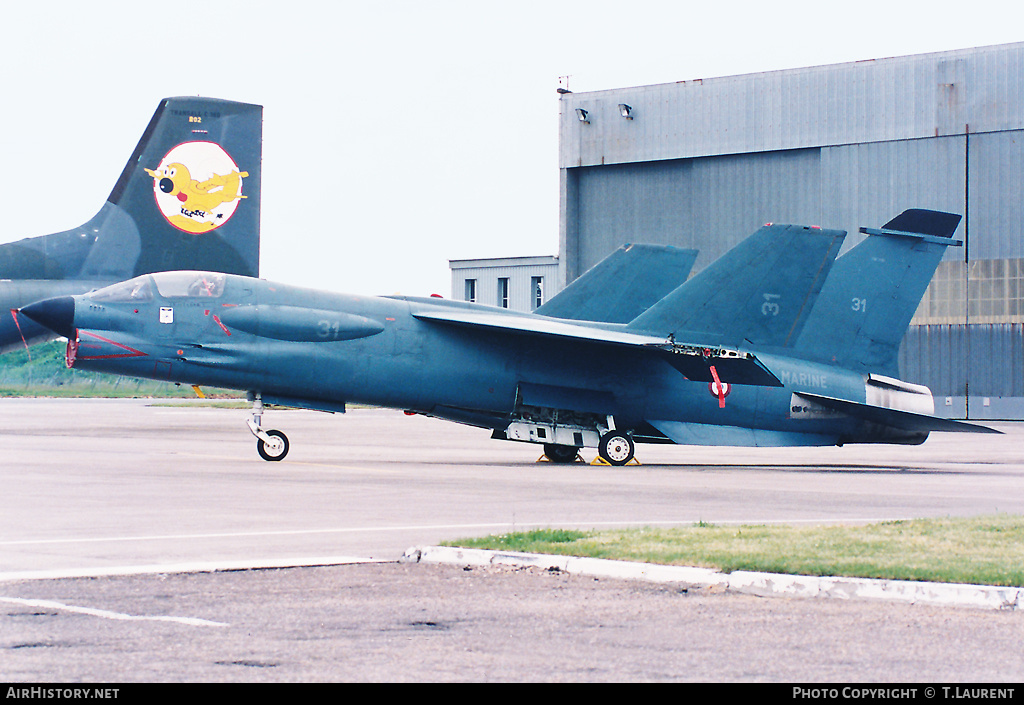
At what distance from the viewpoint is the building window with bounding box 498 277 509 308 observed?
7160 centimetres

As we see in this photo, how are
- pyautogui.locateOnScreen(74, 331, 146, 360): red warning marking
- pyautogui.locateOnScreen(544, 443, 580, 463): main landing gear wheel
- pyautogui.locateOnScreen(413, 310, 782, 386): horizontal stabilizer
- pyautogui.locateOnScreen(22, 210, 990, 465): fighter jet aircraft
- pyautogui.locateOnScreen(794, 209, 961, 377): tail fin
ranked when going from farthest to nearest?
pyautogui.locateOnScreen(794, 209, 961, 377): tail fin
pyautogui.locateOnScreen(544, 443, 580, 463): main landing gear wheel
pyautogui.locateOnScreen(413, 310, 782, 386): horizontal stabilizer
pyautogui.locateOnScreen(22, 210, 990, 465): fighter jet aircraft
pyautogui.locateOnScreen(74, 331, 146, 360): red warning marking

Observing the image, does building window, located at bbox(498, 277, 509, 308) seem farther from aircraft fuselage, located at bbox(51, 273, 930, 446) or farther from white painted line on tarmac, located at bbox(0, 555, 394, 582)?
white painted line on tarmac, located at bbox(0, 555, 394, 582)

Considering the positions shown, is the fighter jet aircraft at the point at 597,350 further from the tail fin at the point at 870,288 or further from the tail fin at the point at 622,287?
the tail fin at the point at 622,287

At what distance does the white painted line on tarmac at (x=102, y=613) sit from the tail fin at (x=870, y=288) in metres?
20.0

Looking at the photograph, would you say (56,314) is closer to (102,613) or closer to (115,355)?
(115,355)

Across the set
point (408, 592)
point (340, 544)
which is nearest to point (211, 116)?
point (340, 544)

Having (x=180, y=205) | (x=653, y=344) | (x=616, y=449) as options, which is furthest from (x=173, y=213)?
(x=653, y=344)

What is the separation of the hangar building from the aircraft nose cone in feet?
126

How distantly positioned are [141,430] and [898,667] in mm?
30102

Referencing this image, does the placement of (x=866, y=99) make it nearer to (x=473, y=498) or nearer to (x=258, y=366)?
(x=258, y=366)

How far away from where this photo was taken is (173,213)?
30.0m

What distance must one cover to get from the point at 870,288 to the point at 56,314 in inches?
641

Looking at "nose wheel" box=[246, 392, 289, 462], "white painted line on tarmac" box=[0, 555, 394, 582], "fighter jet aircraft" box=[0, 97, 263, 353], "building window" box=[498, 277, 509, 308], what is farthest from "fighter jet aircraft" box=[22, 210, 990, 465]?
"building window" box=[498, 277, 509, 308]
